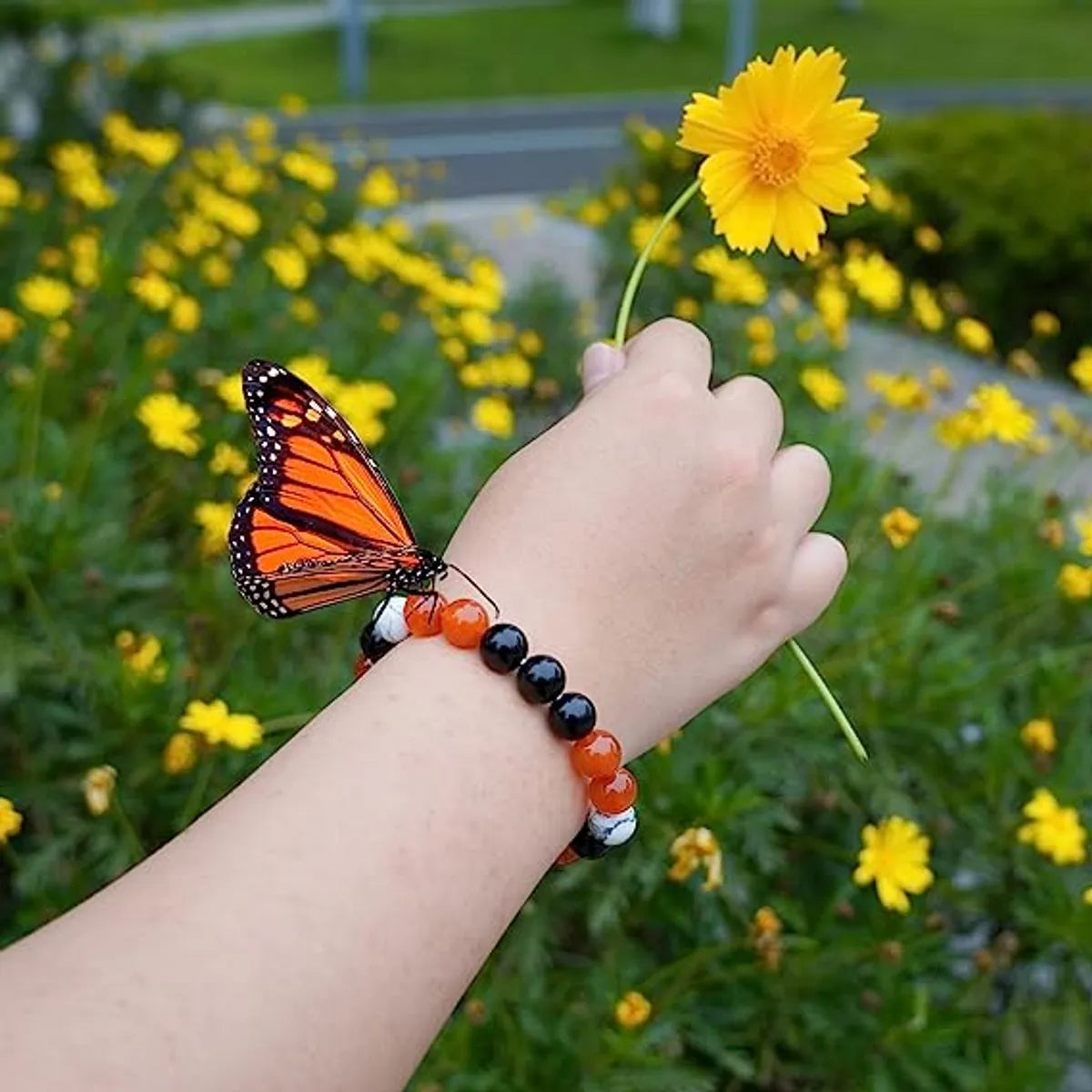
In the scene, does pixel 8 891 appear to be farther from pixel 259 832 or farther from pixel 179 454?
pixel 259 832

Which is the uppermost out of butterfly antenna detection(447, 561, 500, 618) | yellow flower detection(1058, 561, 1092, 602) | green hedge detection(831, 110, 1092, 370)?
butterfly antenna detection(447, 561, 500, 618)

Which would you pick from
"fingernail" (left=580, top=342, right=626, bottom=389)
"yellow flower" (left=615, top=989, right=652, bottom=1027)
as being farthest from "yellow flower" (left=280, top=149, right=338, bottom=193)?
"fingernail" (left=580, top=342, right=626, bottom=389)

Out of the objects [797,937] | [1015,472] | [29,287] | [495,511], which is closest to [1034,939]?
[797,937]

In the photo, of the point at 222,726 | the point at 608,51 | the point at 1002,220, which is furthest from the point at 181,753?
the point at 608,51

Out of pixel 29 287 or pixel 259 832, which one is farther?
pixel 29 287

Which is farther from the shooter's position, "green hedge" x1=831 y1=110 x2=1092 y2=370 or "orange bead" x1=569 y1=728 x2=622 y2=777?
"green hedge" x1=831 y1=110 x2=1092 y2=370

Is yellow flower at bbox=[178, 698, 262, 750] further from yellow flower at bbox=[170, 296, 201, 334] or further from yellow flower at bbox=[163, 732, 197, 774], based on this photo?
yellow flower at bbox=[170, 296, 201, 334]

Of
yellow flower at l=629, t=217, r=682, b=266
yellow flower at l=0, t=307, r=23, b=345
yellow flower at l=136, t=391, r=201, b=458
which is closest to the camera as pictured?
yellow flower at l=136, t=391, r=201, b=458

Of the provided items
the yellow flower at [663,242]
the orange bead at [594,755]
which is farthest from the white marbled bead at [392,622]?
the yellow flower at [663,242]
